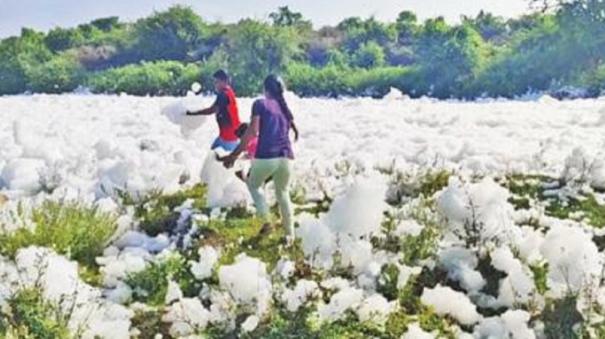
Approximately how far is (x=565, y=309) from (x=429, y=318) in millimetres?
1076

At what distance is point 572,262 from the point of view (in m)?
8.12

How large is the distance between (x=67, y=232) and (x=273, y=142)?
2.08 metres

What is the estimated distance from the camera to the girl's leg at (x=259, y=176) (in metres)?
9.14

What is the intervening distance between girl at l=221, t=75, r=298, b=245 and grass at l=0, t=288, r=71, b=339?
8.80ft

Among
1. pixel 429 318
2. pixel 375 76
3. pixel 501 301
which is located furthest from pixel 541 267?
pixel 375 76

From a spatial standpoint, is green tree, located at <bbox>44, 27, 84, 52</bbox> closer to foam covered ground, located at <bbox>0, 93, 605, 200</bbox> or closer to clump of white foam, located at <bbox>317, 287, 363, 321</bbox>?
foam covered ground, located at <bbox>0, 93, 605, 200</bbox>

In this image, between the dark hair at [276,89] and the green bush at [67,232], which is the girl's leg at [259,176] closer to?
the dark hair at [276,89]

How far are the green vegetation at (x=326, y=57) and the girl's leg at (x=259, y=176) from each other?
23.4 metres

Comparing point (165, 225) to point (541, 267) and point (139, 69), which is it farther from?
point (139, 69)

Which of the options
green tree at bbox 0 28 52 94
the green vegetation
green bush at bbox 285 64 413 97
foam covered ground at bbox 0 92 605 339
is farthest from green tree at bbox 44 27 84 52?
foam covered ground at bbox 0 92 605 339

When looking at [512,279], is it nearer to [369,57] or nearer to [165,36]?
[369,57]

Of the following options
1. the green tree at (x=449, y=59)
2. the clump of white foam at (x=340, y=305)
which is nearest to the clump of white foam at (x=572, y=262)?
the clump of white foam at (x=340, y=305)

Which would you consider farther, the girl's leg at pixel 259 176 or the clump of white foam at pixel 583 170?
the clump of white foam at pixel 583 170

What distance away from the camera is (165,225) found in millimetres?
10344
